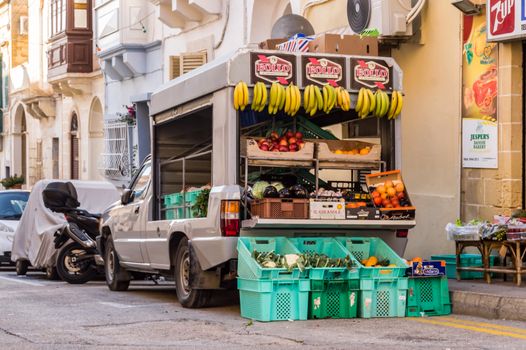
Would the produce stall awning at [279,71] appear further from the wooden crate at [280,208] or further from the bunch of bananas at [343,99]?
the wooden crate at [280,208]

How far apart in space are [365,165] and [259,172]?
117cm

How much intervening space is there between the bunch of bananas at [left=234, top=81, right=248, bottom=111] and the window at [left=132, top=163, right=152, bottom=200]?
324 cm

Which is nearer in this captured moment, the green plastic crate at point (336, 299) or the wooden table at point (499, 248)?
the green plastic crate at point (336, 299)

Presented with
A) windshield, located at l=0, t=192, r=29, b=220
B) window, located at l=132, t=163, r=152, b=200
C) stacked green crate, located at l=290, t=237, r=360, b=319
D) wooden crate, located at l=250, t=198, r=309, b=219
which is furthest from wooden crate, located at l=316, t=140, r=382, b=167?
windshield, located at l=0, t=192, r=29, b=220

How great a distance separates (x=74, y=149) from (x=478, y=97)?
24.5 meters

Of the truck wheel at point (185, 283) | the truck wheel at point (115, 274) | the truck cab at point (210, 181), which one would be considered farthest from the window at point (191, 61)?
the truck wheel at point (185, 283)

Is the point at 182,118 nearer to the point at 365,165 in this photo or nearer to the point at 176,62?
the point at 365,165

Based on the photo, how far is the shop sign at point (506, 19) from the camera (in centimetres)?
1437

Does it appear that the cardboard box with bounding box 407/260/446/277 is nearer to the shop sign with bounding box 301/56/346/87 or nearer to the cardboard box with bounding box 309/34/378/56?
the shop sign with bounding box 301/56/346/87

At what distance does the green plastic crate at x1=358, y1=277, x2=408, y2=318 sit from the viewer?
11594mm

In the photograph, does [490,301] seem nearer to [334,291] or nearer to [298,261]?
[334,291]

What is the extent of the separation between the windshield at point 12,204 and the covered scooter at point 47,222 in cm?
214

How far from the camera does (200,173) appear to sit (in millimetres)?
13547

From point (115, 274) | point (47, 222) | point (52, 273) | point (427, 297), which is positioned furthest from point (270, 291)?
point (47, 222)
